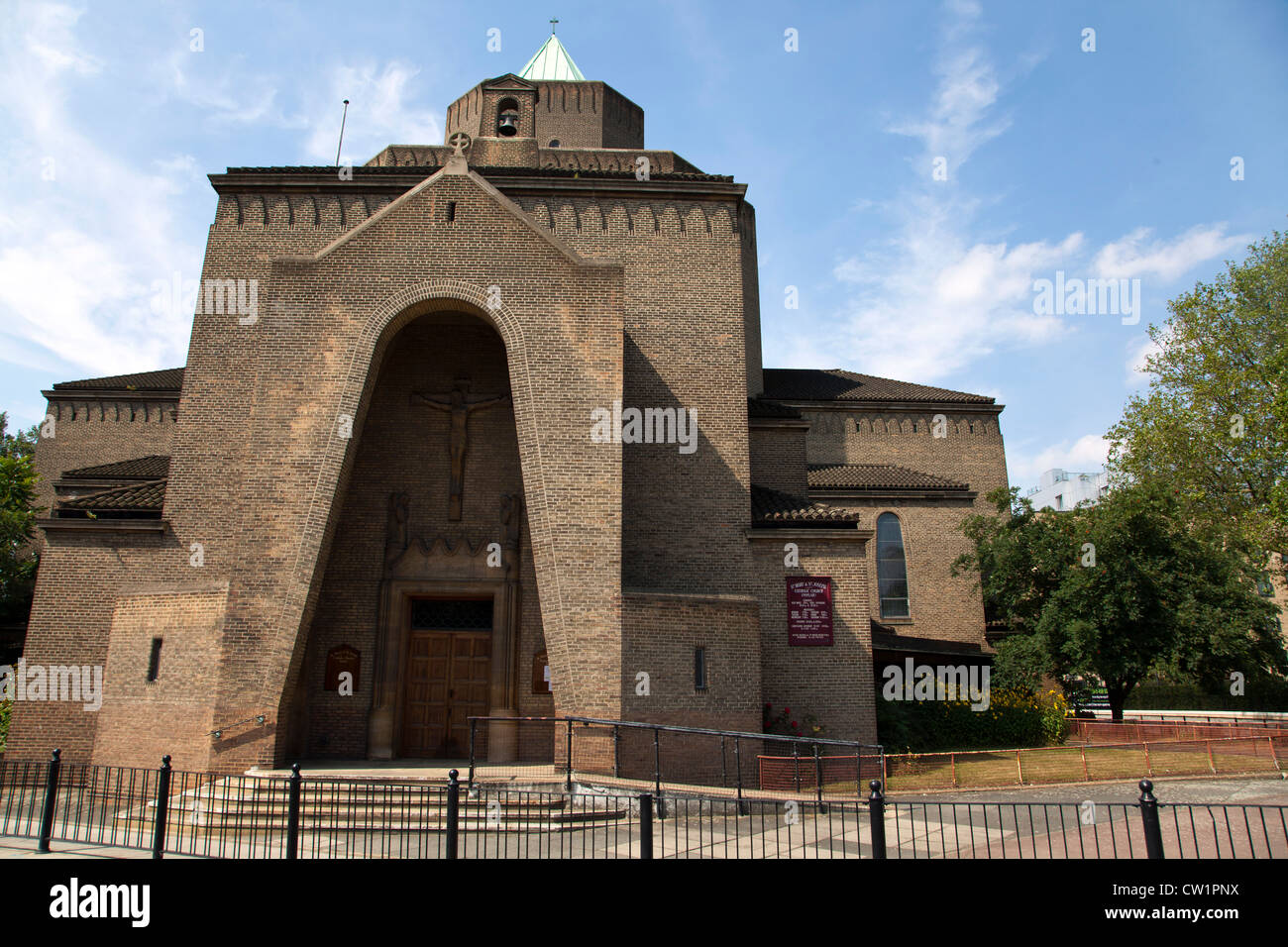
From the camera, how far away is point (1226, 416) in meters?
26.7

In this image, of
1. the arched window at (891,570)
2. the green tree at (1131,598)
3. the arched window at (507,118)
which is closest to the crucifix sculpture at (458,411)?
the arched window at (507,118)

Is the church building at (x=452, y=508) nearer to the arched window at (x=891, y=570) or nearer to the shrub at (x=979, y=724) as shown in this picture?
the shrub at (x=979, y=724)

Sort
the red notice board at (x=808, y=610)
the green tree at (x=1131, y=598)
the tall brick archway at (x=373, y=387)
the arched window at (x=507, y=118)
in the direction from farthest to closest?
the arched window at (x=507, y=118)
the green tree at (x=1131, y=598)
the red notice board at (x=808, y=610)
the tall brick archway at (x=373, y=387)

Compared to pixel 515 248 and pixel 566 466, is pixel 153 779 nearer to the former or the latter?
pixel 566 466

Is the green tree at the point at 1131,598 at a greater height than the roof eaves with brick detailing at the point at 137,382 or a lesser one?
lesser

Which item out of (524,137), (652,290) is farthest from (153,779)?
(524,137)

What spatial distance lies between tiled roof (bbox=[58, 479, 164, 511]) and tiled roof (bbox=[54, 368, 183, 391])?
45.2 ft

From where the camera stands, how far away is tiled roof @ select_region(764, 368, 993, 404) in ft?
116

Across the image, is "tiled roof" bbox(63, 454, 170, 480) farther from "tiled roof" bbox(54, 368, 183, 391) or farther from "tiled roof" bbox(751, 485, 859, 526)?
"tiled roof" bbox(751, 485, 859, 526)

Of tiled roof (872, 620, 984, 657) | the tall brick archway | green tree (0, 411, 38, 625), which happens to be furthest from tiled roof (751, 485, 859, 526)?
green tree (0, 411, 38, 625)

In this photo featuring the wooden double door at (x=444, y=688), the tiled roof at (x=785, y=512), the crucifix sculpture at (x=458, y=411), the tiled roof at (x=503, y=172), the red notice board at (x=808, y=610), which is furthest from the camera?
the tiled roof at (x=503, y=172)

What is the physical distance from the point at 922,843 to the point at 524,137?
23.3 metres

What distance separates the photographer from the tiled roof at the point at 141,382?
3138 cm

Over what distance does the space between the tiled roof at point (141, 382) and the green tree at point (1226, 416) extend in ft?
121
